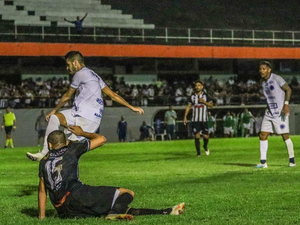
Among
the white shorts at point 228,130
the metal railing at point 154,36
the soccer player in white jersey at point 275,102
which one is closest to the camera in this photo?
the soccer player in white jersey at point 275,102

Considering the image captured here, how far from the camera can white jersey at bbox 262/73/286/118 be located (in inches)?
596

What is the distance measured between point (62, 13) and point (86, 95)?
31.3 meters

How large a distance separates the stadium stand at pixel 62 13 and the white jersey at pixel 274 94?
83.3 ft

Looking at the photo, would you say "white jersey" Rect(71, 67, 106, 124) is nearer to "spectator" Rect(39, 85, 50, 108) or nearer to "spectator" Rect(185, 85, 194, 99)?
"spectator" Rect(39, 85, 50, 108)

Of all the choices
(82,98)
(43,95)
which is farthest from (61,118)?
(43,95)

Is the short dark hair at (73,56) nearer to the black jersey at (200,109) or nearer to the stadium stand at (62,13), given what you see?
the black jersey at (200,109)

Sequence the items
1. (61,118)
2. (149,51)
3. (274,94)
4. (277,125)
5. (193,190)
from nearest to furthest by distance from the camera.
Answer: (61,118), (193,190), (274,94), (277,125), (149,51)

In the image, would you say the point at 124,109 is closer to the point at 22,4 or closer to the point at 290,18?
the point at 22,4

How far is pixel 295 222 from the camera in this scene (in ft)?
24.2

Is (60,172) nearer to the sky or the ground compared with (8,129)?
nearer to the sky

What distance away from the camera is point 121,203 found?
7.51 metres

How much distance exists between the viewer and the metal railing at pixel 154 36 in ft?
123

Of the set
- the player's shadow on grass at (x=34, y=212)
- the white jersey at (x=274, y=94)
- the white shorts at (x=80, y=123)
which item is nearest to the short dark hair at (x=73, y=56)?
the white shorts at (x=80, y=123)

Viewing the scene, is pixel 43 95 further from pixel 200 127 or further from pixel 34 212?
pixel 34 212
